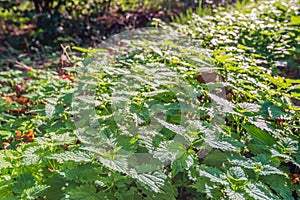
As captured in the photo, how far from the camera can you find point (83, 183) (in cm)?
159

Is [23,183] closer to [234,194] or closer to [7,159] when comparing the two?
[7,159]

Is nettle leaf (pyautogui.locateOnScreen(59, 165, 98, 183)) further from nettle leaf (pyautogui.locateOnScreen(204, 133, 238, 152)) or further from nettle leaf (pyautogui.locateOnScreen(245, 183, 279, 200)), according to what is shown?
nettle leaf (pyautogui.locateOnScreen(245, 183, 279, 200))

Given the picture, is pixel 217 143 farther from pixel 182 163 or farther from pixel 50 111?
pixel 50 111

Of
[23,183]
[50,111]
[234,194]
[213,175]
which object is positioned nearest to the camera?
[234,194]

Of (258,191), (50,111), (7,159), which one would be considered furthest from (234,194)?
(50,111)

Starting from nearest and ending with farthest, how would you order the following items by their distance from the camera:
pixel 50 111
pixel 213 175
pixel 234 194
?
1. pixel 234 194
2. pixel 213 175
3. pixel 50 111

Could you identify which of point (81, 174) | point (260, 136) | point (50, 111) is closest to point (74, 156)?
point (81, 174)

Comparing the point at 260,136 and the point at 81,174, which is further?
the point at 260,136

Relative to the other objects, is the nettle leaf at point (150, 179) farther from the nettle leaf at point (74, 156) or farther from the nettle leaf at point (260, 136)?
the nettle leaf at point (260, 136)

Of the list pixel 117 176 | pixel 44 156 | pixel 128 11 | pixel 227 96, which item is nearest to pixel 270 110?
pixel 227 96

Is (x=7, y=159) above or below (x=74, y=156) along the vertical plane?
below

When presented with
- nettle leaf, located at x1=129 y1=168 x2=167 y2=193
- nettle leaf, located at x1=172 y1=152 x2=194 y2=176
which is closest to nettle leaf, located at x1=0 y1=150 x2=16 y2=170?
nettle leaf, located at x1=129 y1=168 x2=167 y2=193

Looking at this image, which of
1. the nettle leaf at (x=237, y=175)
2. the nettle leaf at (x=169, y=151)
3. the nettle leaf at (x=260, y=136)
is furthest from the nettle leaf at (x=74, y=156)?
the nettle leaf at (x=260, y=136)

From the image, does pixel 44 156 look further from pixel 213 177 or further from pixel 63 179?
pixel 213 177
